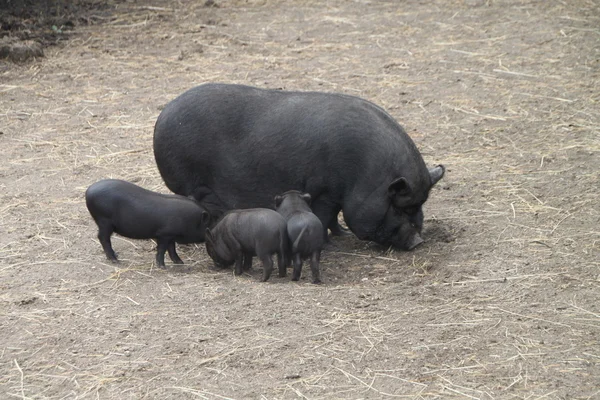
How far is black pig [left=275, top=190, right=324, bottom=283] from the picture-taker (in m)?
6.19

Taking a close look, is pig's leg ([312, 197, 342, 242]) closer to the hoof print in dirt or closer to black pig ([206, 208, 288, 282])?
black pig ([206, 208, 288, 282])

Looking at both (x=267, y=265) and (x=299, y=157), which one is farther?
(x=299, y=157)

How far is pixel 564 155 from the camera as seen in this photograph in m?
8.23

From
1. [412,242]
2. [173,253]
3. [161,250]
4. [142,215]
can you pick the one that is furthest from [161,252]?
[412,242]

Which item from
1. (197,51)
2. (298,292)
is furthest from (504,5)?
(298,292)

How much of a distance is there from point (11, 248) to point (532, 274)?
365cm

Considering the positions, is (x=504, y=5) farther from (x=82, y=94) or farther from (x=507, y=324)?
(x=507, y=324)

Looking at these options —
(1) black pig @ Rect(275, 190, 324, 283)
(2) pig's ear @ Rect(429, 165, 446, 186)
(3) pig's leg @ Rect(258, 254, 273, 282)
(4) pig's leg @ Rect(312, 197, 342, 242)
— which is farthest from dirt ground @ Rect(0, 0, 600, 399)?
(2) pig's ear @ Rect(429, 165, 446, 186)

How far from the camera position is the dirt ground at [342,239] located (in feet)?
15.9

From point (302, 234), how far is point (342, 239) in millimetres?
1181

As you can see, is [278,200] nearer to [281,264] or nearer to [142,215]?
[281,264]

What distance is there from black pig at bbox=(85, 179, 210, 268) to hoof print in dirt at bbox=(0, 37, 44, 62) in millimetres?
5611

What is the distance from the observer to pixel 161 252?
6426 mm

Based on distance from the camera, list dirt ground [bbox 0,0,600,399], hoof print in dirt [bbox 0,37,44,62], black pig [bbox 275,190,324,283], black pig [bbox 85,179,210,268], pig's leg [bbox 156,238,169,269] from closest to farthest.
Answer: dirt ground [bbox 0,0,600,399] < black pig [bbox 275,190,324,283] < black pig [bbox 85,179,210,268] < pig's leg [bbox 156,238,169,269] < hoof print in dirt [bbox 0,37,44,62]
